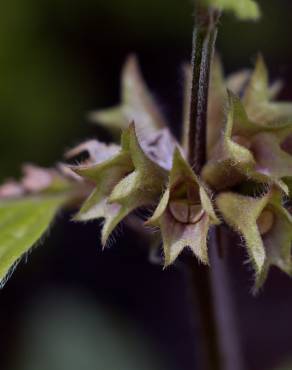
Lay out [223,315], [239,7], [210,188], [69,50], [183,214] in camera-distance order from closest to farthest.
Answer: [239,7]
[183,214]
[210,188]
[223,315]
[69,50]

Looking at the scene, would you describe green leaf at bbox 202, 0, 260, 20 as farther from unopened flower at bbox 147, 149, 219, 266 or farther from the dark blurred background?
the dark blurred background

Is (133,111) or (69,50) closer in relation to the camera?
(133,111)

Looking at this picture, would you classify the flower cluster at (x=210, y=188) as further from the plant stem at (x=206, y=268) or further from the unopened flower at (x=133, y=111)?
the unopened flower at (x=133, y=111)

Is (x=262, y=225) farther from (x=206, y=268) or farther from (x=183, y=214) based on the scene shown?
(x=206, y=268)

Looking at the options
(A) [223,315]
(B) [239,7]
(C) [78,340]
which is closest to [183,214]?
(B) [239,7]

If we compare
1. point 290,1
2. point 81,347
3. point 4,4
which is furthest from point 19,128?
point 290,1

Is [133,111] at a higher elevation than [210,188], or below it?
higher
